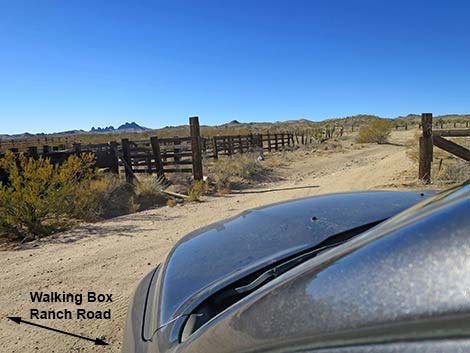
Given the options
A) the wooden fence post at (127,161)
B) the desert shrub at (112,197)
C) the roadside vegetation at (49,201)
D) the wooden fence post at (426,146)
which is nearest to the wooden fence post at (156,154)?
the wooden fence post at (127,161)

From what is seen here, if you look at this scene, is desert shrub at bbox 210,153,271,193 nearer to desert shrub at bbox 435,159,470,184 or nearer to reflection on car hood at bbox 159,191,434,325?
desert shrub at bbox 435,159,470,184

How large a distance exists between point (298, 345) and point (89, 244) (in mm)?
5553

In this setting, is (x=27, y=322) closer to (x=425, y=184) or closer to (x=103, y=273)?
(x=103, y=273)

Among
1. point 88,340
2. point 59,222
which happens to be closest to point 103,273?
point 88,340

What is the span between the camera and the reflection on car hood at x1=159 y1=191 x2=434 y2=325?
1.63m

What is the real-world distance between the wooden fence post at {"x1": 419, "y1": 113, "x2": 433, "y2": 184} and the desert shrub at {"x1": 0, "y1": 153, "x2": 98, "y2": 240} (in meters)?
7.66

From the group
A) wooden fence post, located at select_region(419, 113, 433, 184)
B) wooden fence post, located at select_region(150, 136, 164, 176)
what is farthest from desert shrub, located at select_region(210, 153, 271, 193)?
wooden fence post, located at select_region(419, 113, 433, 184)

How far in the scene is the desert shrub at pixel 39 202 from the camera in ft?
23.2

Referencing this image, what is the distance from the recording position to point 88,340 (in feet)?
10.1

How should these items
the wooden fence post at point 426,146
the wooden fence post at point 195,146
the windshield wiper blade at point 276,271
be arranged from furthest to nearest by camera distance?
the wooden fence post at point 195,146 < the wooden fence post at point 426,146 < the windshield wiper blade at point 276,271

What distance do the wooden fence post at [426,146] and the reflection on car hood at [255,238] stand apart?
22.6ft

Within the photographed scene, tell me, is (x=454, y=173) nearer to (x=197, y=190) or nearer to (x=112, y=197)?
(x=197, y=190)

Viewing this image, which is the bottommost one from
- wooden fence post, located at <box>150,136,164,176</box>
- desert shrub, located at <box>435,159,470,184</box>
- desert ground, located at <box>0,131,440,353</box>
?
desert ground, located at <box>0,131,440,353</box>

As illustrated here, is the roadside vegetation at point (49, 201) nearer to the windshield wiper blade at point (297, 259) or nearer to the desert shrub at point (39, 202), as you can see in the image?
the desert shrub at point (39, 202)
